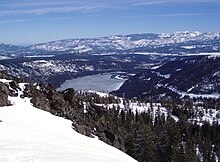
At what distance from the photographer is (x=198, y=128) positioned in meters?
153

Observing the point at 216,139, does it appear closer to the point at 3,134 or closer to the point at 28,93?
the point at 28,93

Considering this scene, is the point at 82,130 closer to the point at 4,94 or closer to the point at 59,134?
the point at 59,134

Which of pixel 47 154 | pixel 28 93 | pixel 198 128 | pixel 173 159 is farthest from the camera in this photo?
pixel 198 128

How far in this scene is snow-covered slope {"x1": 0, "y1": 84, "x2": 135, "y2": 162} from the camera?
28.0 meters

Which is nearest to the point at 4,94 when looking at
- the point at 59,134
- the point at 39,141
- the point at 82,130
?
the point at 82,130

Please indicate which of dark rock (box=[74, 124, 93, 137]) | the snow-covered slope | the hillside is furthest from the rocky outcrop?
dark rock (box=[74, 124, 93, 137])

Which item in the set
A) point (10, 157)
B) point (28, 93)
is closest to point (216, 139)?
point (28, 93)

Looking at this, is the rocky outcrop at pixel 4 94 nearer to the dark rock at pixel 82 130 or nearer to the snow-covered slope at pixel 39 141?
the snow-covered slope at pixel 39 141

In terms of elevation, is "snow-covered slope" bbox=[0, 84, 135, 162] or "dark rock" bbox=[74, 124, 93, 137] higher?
"snow-covered slope" bbox=[0, 84, 135, 162]

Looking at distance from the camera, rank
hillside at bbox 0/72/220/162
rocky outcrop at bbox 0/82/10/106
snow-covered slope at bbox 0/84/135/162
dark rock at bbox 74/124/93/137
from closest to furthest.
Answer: snow-covered slope at bbox 0/84/135/162
hillside at bbox 0/72/220/162
dark rock at bbox 74/124/93/137
rocky outcrop at bbox 0/82/10/106

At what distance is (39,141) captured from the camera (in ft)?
121

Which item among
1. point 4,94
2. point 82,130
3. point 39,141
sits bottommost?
point 82,130

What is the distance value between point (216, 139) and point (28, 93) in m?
90.3

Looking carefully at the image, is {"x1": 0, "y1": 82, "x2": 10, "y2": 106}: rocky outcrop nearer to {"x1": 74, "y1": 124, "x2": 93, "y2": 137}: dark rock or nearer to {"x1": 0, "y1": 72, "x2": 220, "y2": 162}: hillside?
{"x1": 0, "y1": 72, "x2": 220, "y2": 162}: hillside
